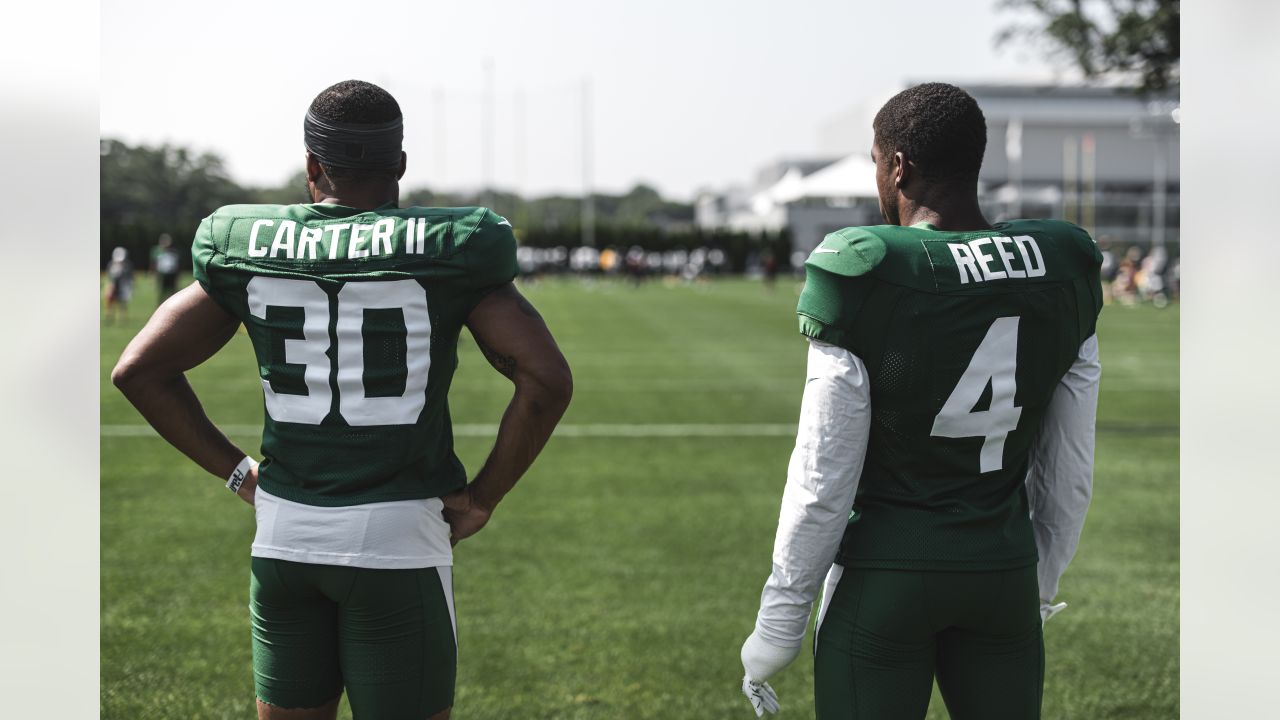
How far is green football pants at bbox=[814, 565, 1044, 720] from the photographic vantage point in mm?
2484

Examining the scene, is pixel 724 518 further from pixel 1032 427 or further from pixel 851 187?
pixel 851 187

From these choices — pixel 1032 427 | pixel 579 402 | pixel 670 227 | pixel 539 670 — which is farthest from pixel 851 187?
pixel 670 227

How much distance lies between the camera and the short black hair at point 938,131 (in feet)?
8.29

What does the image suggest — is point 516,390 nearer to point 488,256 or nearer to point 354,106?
point 488,256

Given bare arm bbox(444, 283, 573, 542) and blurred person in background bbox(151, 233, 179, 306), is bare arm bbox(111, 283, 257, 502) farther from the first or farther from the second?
blurred person in background bbox(151, 233, 179, 306)

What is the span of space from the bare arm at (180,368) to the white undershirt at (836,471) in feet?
4.21

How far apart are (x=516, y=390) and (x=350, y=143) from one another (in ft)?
2.13

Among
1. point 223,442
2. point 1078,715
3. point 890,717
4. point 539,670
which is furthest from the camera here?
point 539,670

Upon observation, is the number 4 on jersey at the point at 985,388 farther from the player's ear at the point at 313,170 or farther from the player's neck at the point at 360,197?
the player's ear at the point at 313,170

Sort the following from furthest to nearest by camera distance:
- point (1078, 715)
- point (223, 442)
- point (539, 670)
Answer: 1. point (539, 670)
2. point (1078, 715)
3. point (223, 442)

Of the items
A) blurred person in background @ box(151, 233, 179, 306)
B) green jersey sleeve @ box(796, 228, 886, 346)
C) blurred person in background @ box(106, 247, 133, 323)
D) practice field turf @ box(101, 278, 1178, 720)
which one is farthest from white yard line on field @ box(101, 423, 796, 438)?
blurred person in background @ box(151, 233, 179, 306)

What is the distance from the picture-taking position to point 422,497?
2.64 meters

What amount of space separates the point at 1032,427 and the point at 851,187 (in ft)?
57.0

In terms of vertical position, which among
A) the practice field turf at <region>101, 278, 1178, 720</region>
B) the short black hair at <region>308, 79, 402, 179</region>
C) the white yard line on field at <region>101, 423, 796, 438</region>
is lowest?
the practice field turf at <region>101, 278, 1178, 720</region>
